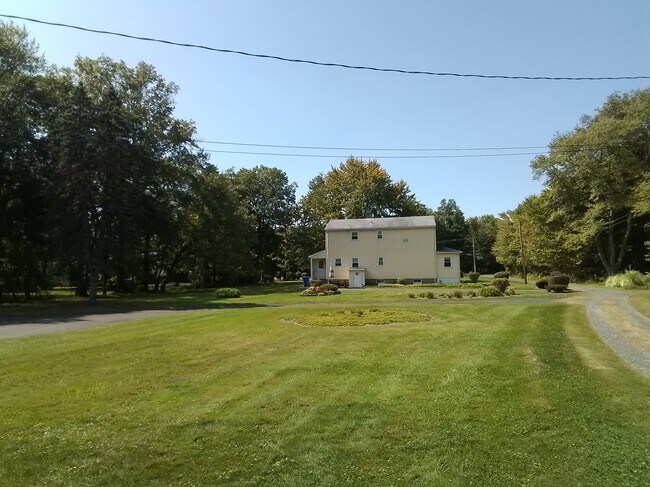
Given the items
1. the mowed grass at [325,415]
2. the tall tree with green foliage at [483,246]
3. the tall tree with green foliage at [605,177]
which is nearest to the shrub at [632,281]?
the tall tree with green foliage at [605,177]

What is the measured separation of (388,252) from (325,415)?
42195mm

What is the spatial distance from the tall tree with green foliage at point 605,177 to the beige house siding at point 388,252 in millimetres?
14254

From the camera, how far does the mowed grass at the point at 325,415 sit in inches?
170

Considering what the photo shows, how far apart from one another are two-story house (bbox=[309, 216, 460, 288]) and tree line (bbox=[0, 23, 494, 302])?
11856mm

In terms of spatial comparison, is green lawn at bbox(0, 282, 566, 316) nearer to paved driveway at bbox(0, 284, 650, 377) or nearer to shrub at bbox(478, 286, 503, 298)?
shrub at bbox(478, 286, 503, 298)

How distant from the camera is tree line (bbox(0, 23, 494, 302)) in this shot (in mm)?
30031

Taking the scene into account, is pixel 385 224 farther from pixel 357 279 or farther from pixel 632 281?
pixel 632 281

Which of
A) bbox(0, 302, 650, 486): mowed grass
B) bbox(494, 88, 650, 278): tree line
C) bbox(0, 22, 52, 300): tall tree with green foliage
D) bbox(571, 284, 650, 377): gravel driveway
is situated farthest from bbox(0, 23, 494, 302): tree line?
bbox(494, 88, 650, 278): tree line

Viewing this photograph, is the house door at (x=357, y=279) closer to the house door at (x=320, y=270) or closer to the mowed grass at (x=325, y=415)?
the house door at (x=320, y=270)

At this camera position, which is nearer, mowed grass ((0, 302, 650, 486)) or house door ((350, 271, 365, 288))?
mowed grass ((0, 302, 650, 486))

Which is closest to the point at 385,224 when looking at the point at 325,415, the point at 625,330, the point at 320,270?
the point at 320,270

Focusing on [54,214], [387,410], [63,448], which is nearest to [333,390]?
[387,410]

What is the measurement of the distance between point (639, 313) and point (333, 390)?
14545 millimetres

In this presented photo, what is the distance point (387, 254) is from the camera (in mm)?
47312
